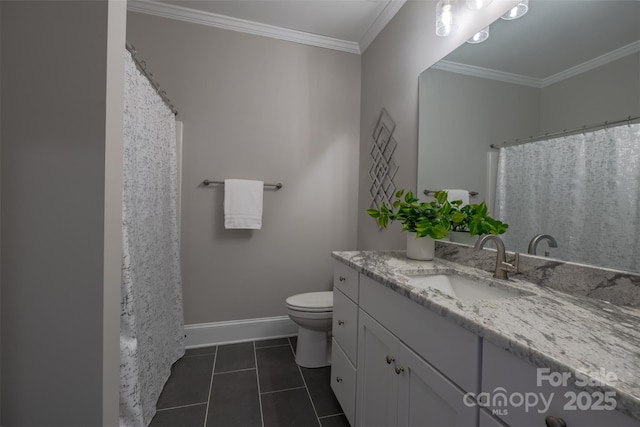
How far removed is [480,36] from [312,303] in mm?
1694

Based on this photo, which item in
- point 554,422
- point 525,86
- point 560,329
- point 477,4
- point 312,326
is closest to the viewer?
point 554,422

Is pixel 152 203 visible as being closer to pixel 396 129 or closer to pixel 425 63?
pixel 396 129

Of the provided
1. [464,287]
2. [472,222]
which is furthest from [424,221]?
[464,287]

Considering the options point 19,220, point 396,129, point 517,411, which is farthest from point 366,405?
point 396,129

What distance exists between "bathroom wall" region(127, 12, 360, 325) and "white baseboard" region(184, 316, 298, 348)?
52 millimetres

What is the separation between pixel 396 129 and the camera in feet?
5.80

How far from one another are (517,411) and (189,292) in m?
2.02

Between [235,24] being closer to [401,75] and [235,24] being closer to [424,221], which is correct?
[401,75]

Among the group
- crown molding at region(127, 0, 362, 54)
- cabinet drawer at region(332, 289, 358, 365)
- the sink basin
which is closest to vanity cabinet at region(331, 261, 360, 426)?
cabinet drawer at region(332, 289, 358, 365)

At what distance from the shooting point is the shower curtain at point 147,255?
1062 millimetres

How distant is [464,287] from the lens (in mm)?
1041

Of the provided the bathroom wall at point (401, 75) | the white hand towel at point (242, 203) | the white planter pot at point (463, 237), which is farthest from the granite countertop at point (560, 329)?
the white hand towel at point (242, 203)

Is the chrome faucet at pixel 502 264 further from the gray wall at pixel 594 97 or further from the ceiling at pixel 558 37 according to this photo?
the ceiling at pixel 558 37

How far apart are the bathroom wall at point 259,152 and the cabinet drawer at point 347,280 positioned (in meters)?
0.87
